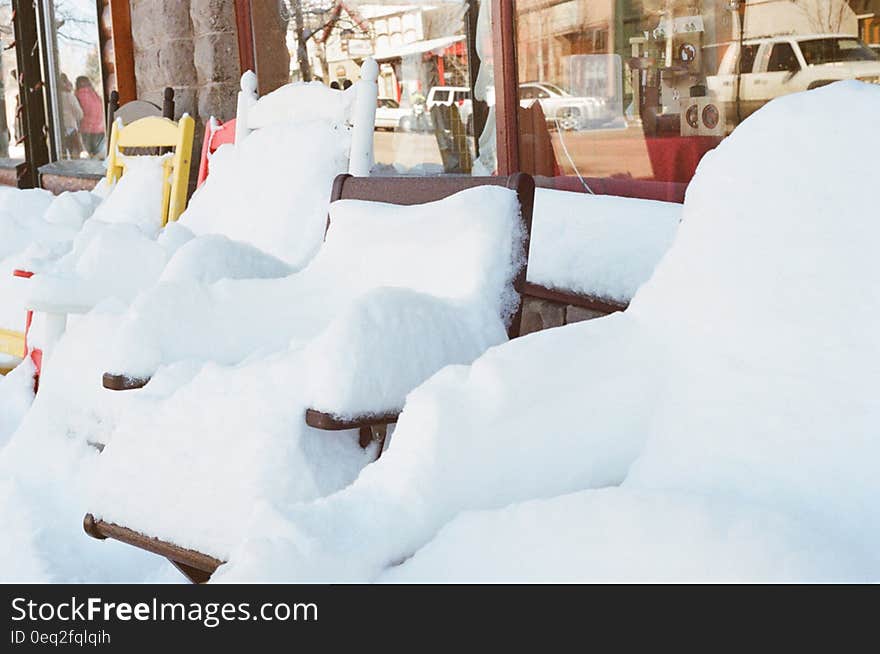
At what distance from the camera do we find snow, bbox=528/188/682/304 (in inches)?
90.3

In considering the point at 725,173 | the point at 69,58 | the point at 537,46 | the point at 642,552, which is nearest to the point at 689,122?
the point at 537,46

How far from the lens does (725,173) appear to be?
122 cm

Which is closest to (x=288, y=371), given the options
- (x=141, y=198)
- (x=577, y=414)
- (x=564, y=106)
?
(x=577, y=414)

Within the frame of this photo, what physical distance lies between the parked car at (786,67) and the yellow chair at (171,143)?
2024 millimetres

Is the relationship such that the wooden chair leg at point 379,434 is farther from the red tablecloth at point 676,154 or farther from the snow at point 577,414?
the red tablecloth at point 676,154

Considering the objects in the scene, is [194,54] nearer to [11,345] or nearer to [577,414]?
[11,345]

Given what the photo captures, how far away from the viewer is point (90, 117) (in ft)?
21.9

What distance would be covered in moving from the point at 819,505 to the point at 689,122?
189cm

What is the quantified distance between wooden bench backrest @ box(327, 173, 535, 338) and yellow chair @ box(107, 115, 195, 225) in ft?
6.03

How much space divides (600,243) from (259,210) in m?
0.86

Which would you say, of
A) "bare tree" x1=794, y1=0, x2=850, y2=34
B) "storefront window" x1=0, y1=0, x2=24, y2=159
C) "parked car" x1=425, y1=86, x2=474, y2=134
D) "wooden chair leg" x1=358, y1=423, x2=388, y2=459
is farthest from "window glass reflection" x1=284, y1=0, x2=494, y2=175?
"storefront window" x1=0, y1=0, x2=24, y2=159

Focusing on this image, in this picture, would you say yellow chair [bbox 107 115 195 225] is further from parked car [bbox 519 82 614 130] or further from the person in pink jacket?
the person in pink jacket
